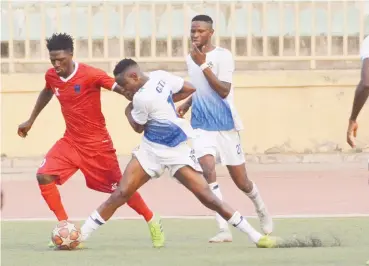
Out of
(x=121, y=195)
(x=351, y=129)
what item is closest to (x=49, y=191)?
(x=121, y=195)

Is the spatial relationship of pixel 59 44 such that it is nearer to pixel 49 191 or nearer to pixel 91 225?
pixel 49 191

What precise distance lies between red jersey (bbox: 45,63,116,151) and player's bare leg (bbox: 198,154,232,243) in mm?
883

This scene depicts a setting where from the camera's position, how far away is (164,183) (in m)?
18.8

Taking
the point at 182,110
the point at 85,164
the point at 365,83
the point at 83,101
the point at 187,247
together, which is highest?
the point at 365,83

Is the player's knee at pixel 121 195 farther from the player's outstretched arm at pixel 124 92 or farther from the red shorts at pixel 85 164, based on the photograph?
the player's outstretched arm at pixel 124 92

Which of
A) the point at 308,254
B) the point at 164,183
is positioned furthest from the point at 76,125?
the point at 164,183

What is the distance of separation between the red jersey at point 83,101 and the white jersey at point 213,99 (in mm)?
819

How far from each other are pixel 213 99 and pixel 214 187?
2.52 ft

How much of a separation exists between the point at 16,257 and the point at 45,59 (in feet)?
32.1

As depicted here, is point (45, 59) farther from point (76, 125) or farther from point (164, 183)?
point (76, 125)

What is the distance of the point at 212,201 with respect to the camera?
11.4 metres

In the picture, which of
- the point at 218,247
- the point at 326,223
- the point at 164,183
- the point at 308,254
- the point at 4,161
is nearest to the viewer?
the point at 308,254

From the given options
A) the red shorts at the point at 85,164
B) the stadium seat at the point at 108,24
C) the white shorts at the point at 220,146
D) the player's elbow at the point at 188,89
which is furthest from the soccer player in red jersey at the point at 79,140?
the stadium seat at the point at 108,24

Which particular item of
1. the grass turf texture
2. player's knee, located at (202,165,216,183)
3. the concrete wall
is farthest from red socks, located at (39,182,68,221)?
the concrete wall
